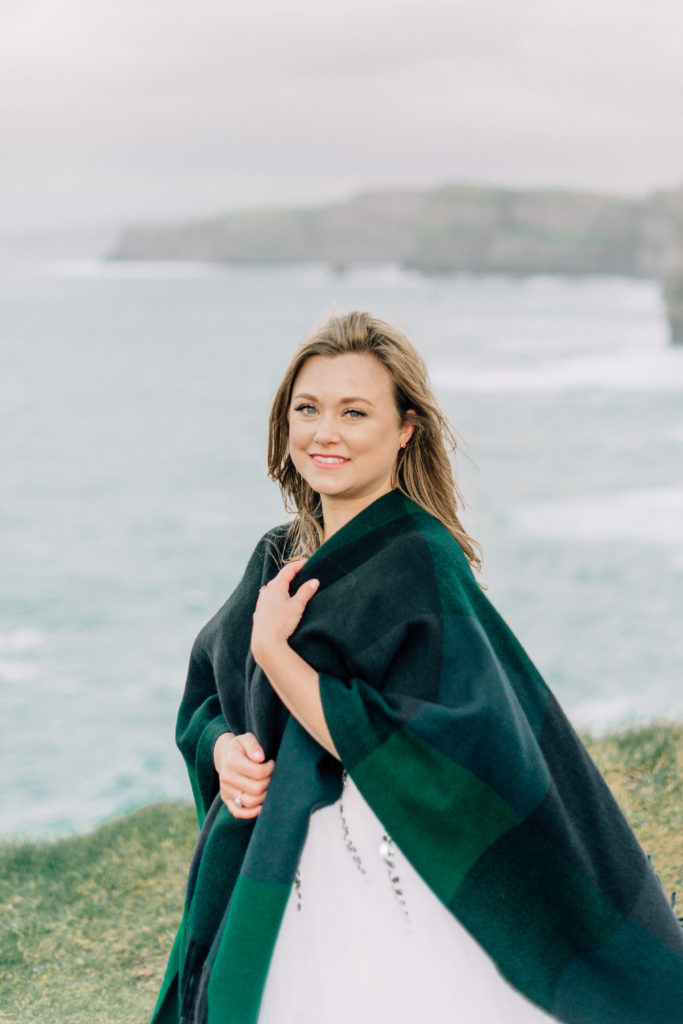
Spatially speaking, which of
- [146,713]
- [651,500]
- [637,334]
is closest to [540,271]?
[637,334]

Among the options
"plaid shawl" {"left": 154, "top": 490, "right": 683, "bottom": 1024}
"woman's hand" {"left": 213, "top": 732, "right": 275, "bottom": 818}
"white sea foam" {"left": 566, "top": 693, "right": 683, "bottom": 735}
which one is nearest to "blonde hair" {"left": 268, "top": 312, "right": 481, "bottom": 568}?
"plaid shawl" {"left": 154, "top": 490, "right": 683, "bottom": 1024}

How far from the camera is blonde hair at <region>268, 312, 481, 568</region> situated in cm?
250

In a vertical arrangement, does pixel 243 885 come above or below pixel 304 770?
below

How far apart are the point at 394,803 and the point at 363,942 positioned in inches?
12.3

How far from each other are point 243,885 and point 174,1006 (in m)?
0.78

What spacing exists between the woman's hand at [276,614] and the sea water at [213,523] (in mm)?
515

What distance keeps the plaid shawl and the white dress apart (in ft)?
0.18

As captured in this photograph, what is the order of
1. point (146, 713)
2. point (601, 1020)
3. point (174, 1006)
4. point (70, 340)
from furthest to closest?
point (70, 340), point (146, 713), point (174, 1006), point (601, 1020)

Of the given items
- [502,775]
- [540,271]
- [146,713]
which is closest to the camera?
[502,775]

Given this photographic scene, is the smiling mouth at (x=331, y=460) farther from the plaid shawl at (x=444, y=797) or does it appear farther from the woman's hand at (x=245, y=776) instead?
the woman's hand at (x=245, y=776)

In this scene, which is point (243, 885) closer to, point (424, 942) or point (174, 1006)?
point (424, 942)

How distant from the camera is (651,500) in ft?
105

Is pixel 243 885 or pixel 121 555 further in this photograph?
pixel 121 555

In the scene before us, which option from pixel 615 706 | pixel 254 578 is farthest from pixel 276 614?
pixel 615 706
